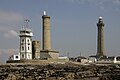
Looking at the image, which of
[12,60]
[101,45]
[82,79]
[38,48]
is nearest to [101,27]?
[101,45]

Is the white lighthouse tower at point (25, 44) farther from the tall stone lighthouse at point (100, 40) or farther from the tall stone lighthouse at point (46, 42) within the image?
the tall stone lighthouse at point (100, 40)

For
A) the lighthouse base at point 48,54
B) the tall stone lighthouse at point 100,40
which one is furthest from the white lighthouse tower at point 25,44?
the tall stone lighthouse at point 100,40

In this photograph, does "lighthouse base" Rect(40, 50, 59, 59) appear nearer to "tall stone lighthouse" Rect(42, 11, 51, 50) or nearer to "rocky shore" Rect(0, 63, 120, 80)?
"tall stone lighthouse" Rect(42, 11, 51, 50)

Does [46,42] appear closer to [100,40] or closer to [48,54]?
[48,54]

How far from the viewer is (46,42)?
92.7m

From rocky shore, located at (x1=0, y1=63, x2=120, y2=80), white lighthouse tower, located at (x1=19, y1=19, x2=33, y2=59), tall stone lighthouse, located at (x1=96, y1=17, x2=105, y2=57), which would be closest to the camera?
rocky shore, located at (x1=0, y1=63, x2=120, y2=80)

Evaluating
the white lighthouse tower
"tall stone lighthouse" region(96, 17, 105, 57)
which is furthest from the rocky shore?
"tall stone lighthouse" region(96, 17, 105, 57)

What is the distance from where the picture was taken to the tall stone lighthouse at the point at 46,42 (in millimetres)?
89375

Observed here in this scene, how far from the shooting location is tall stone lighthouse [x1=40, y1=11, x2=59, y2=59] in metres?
89.4

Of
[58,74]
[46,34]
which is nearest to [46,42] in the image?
[46,34]

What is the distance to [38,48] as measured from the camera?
86.4m

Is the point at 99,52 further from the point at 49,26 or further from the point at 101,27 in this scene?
the point at 49,26

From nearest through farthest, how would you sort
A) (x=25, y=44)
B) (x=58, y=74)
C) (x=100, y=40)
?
(x=58, y=74) → (x=25, y=44) → (x=100, y=40)

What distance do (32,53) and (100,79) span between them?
53.6 m
